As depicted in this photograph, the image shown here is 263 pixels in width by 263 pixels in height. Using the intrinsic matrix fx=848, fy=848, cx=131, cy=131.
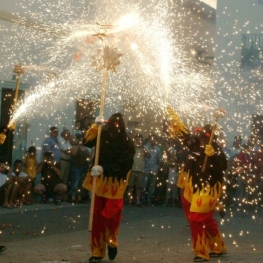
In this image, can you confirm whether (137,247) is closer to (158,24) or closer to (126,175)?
(126,175)

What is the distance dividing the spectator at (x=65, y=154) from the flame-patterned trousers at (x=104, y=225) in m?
7.79

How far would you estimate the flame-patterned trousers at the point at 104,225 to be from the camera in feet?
31.8

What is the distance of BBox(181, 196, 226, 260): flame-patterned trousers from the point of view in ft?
32.3

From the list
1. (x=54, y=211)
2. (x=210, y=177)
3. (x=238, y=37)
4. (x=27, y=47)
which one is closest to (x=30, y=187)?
(x=54, y=211)

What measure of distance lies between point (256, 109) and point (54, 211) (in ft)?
26.0

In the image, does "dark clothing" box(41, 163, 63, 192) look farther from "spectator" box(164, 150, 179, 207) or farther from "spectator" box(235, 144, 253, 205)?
"spectator" box(235, 144, 253, 205)

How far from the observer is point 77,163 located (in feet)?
57.9

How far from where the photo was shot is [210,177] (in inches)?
402

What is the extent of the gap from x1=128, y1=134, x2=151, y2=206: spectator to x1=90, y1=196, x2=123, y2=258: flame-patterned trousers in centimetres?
817

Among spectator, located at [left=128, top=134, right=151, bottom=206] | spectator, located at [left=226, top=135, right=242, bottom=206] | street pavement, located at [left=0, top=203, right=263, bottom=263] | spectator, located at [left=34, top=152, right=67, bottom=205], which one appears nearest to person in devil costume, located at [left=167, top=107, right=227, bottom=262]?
street pavement, located at [left=0, top=203, right=263, bottom=263]

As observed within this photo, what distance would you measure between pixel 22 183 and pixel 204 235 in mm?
6918

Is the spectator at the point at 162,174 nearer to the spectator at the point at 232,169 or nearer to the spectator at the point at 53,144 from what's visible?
the spectator at the point at 232,169

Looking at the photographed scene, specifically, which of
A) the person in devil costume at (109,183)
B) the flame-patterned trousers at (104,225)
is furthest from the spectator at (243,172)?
the flame-patterned trousers at (104,225)

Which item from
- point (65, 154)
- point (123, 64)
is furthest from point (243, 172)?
point (65, 154)
